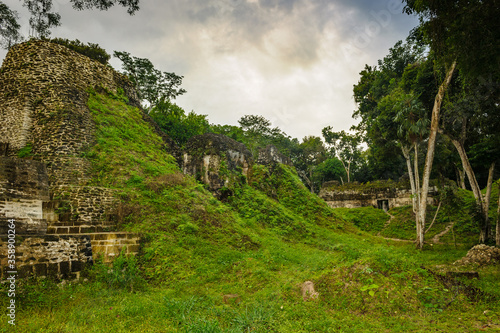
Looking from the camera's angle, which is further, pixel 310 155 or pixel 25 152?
pixel 310 155

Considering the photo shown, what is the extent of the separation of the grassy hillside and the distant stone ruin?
47.5 ft

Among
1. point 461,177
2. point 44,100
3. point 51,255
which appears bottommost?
point 51,255

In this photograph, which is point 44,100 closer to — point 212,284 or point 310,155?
point 212,284

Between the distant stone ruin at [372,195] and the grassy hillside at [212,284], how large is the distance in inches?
570

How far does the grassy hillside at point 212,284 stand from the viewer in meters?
4.33

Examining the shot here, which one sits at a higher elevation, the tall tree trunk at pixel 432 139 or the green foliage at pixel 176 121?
the green foliage at pixel 176 121

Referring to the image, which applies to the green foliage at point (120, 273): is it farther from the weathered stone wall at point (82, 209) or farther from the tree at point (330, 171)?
the tree at point (330, 171)

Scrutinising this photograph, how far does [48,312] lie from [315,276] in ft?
19.1

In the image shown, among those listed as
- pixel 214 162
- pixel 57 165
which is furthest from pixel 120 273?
pixel 214 162

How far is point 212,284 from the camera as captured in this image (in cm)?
662

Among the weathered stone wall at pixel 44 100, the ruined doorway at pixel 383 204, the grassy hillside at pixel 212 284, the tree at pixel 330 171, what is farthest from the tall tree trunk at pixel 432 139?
the tree at pixel 330 171

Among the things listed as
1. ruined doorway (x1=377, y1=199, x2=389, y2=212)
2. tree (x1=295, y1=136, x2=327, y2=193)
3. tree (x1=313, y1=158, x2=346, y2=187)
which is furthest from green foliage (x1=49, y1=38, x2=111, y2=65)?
tree (x1=295, y1=136, x2=327, y2=193)

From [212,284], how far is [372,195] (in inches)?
989

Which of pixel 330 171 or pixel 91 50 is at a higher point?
pixel 91 50
